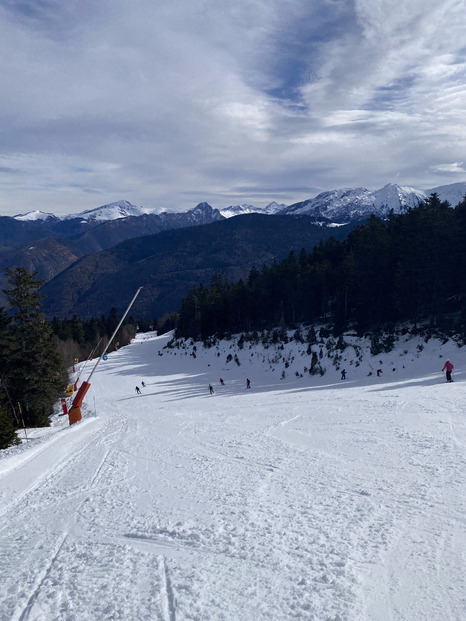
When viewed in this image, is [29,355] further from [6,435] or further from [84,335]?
[84,335]

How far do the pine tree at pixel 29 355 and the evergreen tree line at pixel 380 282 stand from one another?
2746 centimetres

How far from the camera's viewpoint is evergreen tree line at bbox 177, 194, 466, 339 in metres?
31.3

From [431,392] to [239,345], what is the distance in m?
32.6

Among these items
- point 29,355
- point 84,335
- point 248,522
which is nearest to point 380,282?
point 29,355

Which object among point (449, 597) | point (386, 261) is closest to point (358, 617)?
point (449, 597)

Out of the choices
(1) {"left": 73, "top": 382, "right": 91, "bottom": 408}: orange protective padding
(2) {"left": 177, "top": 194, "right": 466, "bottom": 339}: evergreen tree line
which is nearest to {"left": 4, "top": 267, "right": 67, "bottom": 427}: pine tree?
(1) {"left": 73, "top": 382, "right": 91, "bottom": 408}: orange protective padding

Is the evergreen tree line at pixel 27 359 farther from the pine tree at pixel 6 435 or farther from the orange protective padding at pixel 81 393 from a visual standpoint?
the pine tree at pixel 6 435

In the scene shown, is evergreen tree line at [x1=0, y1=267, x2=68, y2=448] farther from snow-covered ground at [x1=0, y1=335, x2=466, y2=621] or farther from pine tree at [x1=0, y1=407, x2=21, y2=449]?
snow-covered ground at [x1=0, y1=335, x2=466, y2=621]

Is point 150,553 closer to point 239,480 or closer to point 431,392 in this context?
point 239,480

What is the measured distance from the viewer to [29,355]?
72.6 feet

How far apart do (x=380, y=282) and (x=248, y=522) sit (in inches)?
1326

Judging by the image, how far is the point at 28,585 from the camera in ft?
17.3

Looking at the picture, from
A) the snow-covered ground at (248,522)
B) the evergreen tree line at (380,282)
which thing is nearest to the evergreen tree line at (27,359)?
the snow-covered ground at (248,522)

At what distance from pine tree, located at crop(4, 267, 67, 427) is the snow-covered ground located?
9.32m
